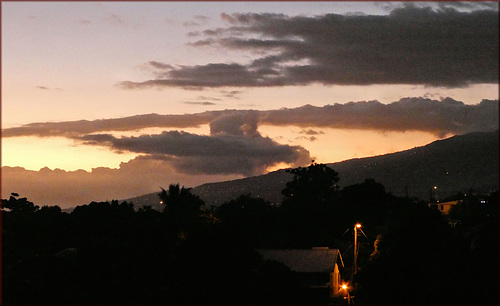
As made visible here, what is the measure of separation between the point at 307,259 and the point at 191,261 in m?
11.0

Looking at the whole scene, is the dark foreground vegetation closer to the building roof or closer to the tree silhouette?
the building roof

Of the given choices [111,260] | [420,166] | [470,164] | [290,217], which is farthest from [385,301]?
[420,166]

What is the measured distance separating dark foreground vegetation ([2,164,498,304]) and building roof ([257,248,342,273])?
87.2 inches

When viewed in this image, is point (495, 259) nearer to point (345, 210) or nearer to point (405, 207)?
point (405, 207)

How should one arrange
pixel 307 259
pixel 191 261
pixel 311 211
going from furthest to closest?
pixel 311 211 < pixel 307 259 < pixel 191 261

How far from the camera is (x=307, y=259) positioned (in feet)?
180

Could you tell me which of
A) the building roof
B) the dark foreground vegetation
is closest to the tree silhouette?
the dark foreground vegetation

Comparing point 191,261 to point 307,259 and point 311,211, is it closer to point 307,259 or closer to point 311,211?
point 307,259

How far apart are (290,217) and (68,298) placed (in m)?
41.6

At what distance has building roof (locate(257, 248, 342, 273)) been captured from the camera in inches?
2101

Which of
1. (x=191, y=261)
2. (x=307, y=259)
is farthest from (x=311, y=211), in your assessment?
(x=191, y=261)

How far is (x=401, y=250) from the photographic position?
50.0 metres

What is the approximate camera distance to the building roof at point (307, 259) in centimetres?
5338

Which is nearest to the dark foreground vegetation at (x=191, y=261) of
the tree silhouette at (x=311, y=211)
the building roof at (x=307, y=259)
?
the building roof at (x=307, y=259)
